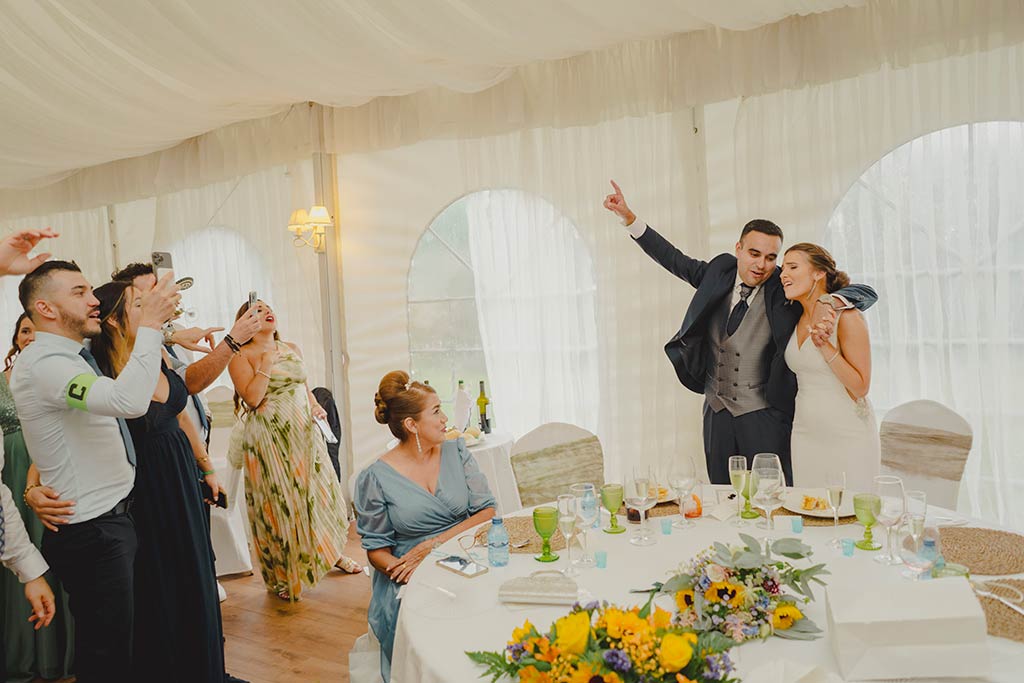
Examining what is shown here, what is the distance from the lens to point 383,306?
5.51 meters

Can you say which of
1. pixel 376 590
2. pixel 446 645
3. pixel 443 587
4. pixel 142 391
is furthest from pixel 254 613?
pixel 446 645

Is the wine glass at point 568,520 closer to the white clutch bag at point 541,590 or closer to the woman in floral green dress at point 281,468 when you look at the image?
the white clutch bag at point 541,590

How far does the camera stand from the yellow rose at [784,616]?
1.48 metres

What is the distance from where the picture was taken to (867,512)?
1.86 m

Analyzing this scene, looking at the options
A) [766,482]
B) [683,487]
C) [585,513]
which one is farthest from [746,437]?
[585,513]

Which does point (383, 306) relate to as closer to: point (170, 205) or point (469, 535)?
point (170, 205)

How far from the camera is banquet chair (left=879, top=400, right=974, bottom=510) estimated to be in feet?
8.80

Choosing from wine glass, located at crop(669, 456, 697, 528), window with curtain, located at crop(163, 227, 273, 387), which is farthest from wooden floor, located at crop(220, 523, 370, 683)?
window with curtain, located at crop(163, 227, 273, 387)

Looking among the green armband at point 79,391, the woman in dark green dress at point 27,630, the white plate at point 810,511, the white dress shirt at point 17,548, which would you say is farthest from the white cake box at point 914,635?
the woman in dark green dress at point 27,630

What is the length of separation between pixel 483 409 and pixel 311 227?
2009 millimetres

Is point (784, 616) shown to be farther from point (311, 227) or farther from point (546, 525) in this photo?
point (311, 227)

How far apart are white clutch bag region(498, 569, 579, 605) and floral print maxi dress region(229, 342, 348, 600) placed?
242 cm

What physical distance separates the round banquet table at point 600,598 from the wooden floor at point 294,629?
5.00ft

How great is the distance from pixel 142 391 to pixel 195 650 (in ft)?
3.61
